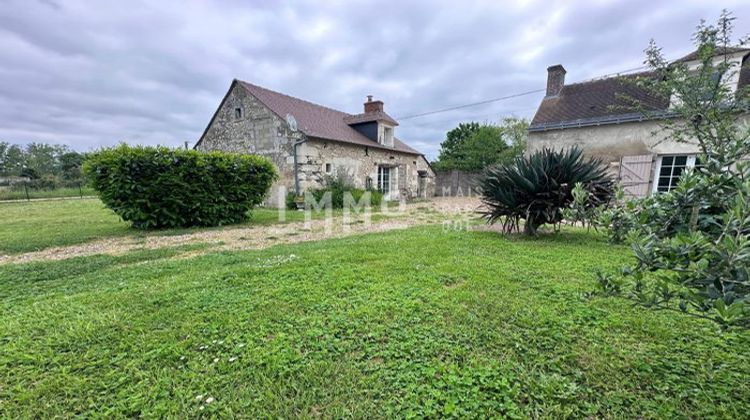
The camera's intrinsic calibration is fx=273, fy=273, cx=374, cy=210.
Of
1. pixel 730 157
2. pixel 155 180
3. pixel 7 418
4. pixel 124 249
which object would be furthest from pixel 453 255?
pixel 155 180

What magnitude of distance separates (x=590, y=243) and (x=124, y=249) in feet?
26.6

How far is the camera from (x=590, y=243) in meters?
4.65

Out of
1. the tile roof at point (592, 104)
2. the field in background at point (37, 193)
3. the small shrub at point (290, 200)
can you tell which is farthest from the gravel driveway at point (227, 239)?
the field in background at point (37, 193)

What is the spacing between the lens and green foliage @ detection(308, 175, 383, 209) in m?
11.2

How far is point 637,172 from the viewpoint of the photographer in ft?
31.6

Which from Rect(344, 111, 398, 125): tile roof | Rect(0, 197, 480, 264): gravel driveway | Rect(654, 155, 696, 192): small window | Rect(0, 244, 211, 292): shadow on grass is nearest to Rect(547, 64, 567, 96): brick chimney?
Rect(654, 155, 696, 192): small window

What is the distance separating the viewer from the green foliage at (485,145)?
2411 centimetres

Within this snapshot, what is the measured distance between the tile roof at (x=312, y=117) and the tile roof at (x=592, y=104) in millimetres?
7309

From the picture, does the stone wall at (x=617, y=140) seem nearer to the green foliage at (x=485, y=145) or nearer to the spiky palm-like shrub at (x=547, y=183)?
the spiky palm-like shrub at (x=547, y=183)

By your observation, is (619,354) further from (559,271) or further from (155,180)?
(155,180)

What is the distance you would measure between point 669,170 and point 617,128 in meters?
2.13

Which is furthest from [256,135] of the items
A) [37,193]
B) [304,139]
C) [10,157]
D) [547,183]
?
[10,157]

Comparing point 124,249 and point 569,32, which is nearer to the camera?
point 124,249

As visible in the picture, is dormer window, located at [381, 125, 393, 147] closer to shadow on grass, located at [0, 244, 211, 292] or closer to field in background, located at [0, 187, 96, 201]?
shadow on grass, located at [0, 244, 211, 292]
